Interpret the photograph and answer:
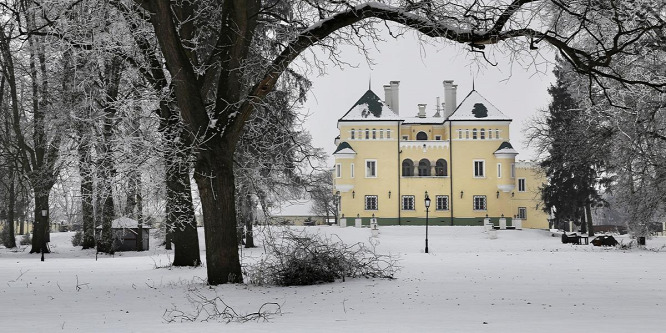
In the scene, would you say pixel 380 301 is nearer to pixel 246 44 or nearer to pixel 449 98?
pixel 246 44

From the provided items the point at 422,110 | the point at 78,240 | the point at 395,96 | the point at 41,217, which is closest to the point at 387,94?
the point at 395,96

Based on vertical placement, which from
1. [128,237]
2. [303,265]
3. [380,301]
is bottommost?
[380,301]

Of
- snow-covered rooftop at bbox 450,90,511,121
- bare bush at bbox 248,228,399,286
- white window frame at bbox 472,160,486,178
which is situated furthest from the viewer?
snow-covered rooftop at bbox 450,90,511,121

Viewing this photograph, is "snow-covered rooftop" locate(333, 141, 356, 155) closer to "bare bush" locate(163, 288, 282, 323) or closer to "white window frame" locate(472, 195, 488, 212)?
"white window frame" locate(472, 195, 488, 212)

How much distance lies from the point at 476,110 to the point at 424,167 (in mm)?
7209

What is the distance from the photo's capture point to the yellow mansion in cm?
6103

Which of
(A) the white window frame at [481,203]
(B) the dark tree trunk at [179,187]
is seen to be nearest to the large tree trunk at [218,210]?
(B) the dark tree trunk at [179,187]

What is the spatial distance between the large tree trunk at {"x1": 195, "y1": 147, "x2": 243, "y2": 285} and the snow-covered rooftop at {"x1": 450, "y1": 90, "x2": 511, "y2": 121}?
2037 inches

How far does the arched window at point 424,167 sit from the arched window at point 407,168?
A: 78cm

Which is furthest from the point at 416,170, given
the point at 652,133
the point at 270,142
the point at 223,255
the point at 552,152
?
the point at 223,255

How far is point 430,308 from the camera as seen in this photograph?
8.86 m

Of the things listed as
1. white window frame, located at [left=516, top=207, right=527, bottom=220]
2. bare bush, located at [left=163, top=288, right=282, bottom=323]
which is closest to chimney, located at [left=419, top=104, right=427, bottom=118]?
white window frame, located at [left=516, top=207, right=527, bottom=220]

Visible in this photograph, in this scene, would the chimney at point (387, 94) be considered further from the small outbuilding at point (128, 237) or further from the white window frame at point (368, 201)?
the small outbuilding at point (128, 237)

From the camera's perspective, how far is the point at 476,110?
6269 centimetres
